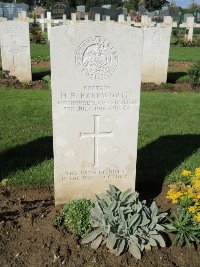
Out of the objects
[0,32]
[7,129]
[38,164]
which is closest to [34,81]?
[0,32]

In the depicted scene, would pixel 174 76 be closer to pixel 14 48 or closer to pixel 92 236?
pixel 14 48

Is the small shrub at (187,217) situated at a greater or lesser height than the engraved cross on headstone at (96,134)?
lesser

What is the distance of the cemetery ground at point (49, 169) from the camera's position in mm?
3504

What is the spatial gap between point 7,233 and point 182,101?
261 inches

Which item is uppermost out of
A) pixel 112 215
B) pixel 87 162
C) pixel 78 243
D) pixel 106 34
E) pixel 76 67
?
pixel 106 34

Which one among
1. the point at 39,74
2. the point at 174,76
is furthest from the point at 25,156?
the point at 174,76

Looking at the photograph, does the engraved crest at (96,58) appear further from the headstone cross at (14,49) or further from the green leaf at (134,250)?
the headstone cross at (14,49)

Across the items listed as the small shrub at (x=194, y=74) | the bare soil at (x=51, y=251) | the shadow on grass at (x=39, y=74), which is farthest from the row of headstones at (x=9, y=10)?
the bare soil at (x=51, y=251)

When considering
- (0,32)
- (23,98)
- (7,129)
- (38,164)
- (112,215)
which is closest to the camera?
(112,215)

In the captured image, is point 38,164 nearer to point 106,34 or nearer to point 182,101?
point 106,34

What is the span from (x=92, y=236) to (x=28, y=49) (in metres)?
8.55

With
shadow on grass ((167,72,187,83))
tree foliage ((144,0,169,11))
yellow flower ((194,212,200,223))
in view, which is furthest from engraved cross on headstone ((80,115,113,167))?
tree foliage ((144,0,169,11))

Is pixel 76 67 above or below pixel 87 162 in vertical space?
above

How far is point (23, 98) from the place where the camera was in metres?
8.93
